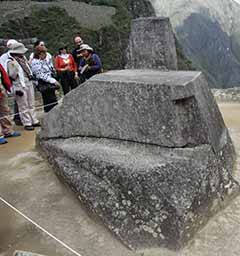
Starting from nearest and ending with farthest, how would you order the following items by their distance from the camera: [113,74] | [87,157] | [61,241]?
1. [61,241]
2. [87,157]
3. [113,74]

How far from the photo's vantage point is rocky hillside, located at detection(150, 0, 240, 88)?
3950 centimetres

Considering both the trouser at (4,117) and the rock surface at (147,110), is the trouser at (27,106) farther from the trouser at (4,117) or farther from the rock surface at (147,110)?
the rock surface at (147,110)

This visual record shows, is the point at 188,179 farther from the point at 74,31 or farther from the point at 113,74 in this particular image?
the point at 74,31

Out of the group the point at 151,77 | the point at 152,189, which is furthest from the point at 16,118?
the point at 152,189

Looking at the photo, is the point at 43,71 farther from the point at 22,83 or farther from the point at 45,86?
the point at 22,83

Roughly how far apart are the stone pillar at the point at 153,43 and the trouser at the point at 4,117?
7.64 ft

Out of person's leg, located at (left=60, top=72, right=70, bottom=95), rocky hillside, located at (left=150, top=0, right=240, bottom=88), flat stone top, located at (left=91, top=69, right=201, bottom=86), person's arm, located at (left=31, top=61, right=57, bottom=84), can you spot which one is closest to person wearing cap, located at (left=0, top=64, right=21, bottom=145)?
person's arm, located at (left=31, top=61, right=57, bottom=84)

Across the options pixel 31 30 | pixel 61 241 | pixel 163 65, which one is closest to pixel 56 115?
pixel 163 65

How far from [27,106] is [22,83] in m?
0.49

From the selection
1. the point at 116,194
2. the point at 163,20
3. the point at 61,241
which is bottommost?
the point at 61,241

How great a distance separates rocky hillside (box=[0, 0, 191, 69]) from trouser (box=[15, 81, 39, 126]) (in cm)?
922

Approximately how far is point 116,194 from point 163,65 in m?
1.75

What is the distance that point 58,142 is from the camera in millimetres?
4582

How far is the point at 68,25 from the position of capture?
1781 cm
